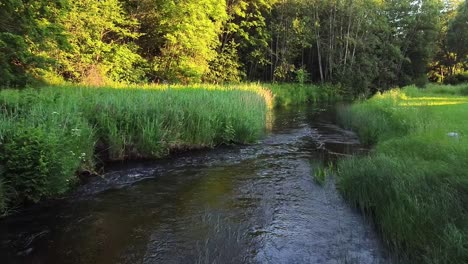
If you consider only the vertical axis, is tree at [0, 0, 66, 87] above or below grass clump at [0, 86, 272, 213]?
above

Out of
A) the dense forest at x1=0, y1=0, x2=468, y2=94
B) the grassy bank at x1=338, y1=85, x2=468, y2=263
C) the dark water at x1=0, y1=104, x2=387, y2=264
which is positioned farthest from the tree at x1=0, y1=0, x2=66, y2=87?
the grassy bank at x1=338, y1=85, x2=468, y2=263

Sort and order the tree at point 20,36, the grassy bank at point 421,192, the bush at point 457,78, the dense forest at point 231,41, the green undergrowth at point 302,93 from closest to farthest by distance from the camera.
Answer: the grassy bank at point 421,192 < the tree at point 20,36 < the dense forest at point 231,41 < the green undergrowth at point 302,93 < the bush at point 457,78

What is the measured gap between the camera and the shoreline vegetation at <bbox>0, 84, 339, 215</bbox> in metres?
6.50

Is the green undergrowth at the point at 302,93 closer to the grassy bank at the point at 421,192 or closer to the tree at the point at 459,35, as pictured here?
the grassy bank at the point at 421,192

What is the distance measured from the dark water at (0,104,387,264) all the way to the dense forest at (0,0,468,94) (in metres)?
5.69

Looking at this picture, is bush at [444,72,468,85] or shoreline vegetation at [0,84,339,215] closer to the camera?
shoreline vegetation at [0,84,339,215]

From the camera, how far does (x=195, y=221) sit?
6.36 metres

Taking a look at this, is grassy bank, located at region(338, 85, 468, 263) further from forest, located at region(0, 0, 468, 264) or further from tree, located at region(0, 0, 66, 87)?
tree, located at region(0, 0, 66, 87)

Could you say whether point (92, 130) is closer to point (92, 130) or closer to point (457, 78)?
point (92, 130)

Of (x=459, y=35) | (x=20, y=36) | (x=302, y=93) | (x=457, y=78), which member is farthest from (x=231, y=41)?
(x=457, y=78)

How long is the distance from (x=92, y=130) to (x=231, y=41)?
27.0 metres

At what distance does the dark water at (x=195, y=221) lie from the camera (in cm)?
522

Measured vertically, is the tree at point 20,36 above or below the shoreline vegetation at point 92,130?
above

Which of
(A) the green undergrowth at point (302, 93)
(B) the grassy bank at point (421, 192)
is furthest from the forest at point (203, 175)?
(A) the green undergrowth at point (302, 93)
